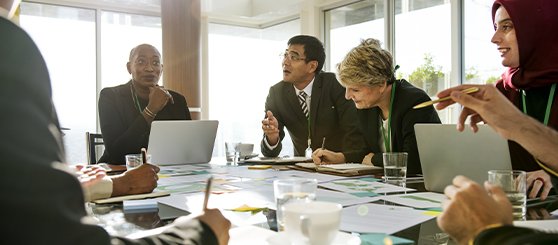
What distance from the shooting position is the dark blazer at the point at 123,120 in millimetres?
2930

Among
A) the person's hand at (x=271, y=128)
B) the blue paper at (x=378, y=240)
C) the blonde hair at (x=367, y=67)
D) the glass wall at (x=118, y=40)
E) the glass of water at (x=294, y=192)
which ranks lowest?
the blue paper at (x=378, y=240)

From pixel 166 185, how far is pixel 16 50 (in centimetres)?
122

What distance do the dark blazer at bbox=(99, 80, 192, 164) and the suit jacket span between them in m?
2.42

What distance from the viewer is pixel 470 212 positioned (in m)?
0.76

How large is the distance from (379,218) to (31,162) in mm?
841

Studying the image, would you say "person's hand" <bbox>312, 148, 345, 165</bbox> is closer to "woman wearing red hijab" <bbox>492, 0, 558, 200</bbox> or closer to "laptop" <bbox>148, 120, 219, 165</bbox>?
"laptop" <bbox>148, 120, 219, 165</bbox>

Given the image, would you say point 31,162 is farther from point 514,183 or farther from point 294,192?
point 514,183

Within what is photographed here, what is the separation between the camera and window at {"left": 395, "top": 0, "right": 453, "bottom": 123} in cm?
462

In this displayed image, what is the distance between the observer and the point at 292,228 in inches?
28.1

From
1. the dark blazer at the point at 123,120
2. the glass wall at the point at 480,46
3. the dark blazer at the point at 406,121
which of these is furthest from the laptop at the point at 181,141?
the glass wall at the point at 480,46

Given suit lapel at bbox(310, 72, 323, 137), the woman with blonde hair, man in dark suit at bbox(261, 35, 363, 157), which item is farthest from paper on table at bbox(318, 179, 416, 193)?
suit lapel at bbox(310, 72, 323, 137)

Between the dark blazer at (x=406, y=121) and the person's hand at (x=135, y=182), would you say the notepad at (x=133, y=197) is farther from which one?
the dark blazer at (x=406, y=121)

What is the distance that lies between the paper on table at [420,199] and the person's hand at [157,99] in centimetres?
229

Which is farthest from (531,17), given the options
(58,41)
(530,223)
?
(58,41)
